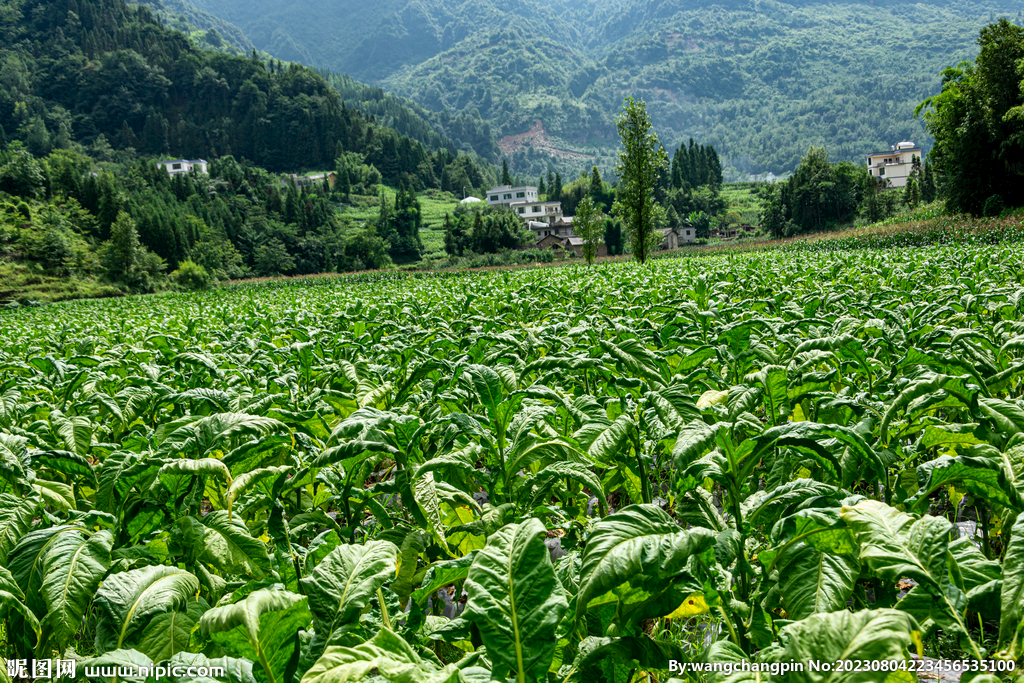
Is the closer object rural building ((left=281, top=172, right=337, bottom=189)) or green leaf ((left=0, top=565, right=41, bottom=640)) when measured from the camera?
green leaf ((left=0, top=565, right=41, bottom=640))

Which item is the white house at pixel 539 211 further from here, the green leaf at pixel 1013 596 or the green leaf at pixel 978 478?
the green leaf at pixel 1013 596

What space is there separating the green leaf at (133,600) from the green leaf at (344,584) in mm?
369

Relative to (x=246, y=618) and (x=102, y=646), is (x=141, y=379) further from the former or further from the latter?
(x=246, y=618)

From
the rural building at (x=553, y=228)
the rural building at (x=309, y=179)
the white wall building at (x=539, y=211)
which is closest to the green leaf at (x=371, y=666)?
the rural building at (x=553, y=228)

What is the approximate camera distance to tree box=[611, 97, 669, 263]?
101 feet

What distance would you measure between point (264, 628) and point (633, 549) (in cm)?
74

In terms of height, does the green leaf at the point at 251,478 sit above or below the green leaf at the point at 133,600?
above

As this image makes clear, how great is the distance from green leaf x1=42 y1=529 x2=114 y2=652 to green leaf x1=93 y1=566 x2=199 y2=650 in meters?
0.16

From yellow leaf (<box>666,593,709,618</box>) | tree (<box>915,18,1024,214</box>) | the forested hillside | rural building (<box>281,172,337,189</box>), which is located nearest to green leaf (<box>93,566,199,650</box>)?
yellow leaf (<box>666,593,709,618</box>)

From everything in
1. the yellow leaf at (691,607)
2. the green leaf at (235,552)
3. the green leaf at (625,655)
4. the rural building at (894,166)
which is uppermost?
the rural building at (894,166)

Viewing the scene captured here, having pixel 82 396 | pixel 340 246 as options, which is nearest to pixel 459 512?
pixel 82 396

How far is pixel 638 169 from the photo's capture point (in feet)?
102

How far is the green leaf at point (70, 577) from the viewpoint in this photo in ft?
4.59

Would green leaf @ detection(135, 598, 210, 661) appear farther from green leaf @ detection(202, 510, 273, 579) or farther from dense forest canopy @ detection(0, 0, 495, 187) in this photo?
dense forest canopy @ detection(0, 0, 495, 187)
